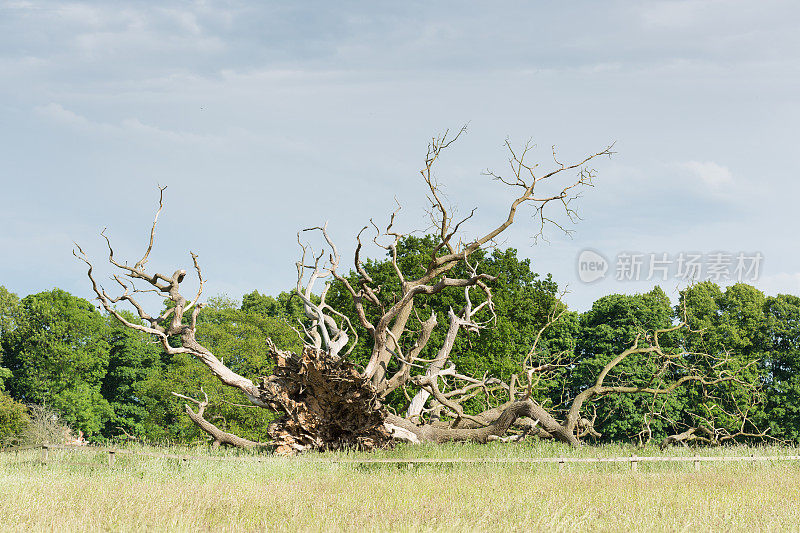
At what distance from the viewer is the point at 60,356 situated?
41344 millimetres

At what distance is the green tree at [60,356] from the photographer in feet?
134

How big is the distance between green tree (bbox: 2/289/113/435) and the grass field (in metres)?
24.9

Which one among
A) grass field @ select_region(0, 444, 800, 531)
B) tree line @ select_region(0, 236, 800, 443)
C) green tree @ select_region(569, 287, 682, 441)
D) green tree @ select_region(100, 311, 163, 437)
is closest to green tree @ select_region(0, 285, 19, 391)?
tree line @ select_region(0, 236, 800, 443)

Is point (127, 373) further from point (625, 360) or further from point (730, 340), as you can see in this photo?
point (730, 340)

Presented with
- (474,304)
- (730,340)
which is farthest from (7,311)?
(730,340)

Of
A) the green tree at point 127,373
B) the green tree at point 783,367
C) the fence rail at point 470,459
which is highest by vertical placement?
the green tree at point 783,367

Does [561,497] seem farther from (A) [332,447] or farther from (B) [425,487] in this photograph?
(A) [332,447]

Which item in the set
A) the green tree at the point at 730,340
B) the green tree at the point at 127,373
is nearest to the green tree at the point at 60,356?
the green tree at the point at 127,373

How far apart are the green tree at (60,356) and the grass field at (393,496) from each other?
24.9 metres

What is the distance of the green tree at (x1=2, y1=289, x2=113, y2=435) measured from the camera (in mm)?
40969

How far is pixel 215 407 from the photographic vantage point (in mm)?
39375

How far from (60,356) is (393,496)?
35724mm

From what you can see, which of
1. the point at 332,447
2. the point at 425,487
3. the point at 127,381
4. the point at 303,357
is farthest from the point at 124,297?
the point at 127,381

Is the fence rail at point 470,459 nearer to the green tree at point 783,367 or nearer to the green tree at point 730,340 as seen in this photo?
the green tree at point 730,340
